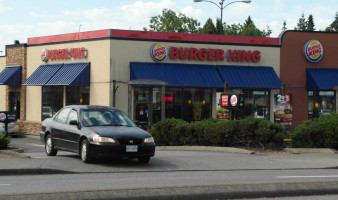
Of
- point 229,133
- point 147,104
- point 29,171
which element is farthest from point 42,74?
point 29,171

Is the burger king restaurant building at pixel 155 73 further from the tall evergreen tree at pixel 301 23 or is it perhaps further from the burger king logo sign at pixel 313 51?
the tall evergreen tree at pixel 301 23

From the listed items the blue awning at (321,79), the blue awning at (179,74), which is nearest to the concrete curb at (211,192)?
the blue awning at (179,74)

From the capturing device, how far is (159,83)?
2956 centimetres

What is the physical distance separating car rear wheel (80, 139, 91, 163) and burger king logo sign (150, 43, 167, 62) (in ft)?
60.1

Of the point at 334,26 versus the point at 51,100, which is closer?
the point at 51,100

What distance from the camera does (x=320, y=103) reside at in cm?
3634

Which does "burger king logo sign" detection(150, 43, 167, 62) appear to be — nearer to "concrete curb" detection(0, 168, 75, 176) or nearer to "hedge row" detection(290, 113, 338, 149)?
"hedge row" detection(290, 113, 338, 149)

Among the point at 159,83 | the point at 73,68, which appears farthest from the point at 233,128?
the point at 73,68

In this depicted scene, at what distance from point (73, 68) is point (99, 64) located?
1.85m

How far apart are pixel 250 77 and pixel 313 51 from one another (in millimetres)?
4717

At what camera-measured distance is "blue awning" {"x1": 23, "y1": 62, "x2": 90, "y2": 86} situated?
1278 inches

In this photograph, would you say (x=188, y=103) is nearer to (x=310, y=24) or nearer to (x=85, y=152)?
(x=85, y=152)

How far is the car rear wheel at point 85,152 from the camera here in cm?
1422

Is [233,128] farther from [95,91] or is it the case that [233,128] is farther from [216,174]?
[95,91]
